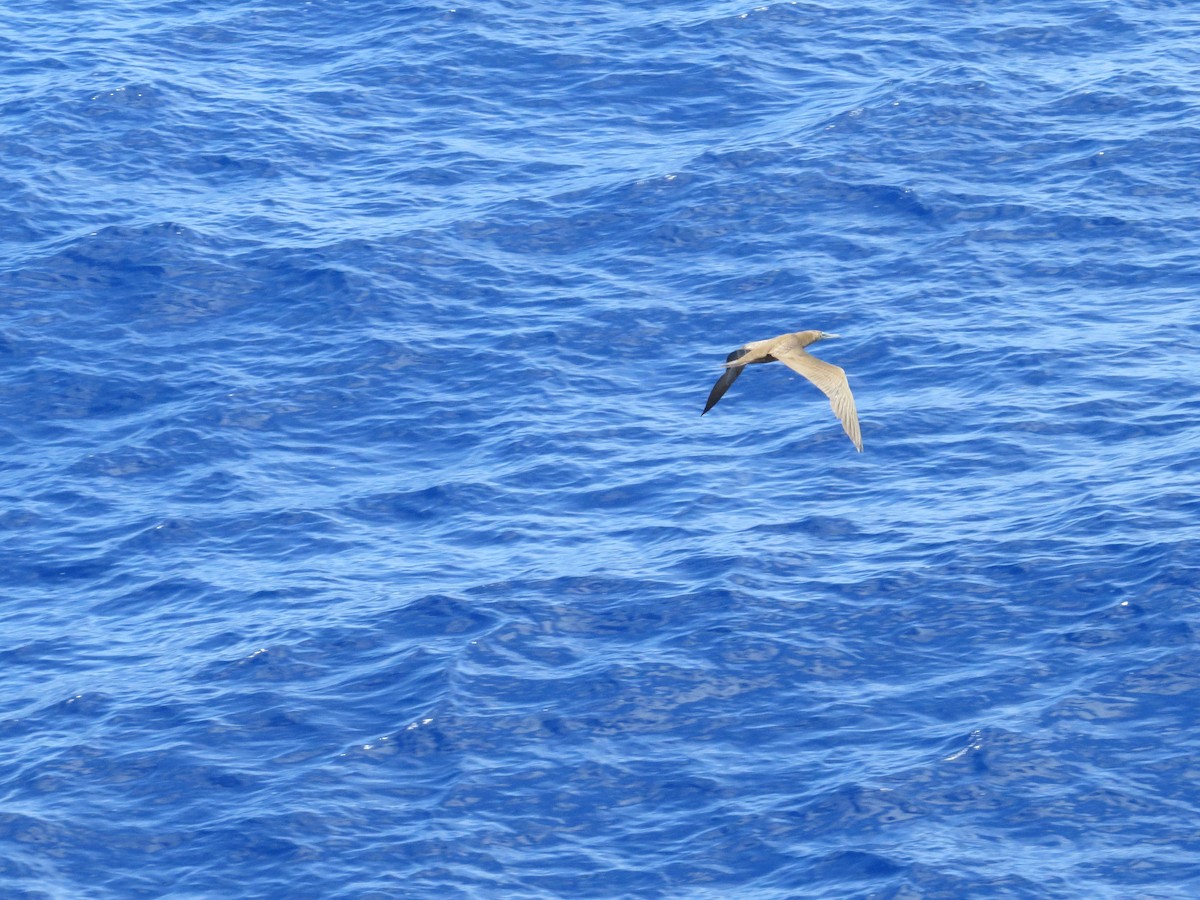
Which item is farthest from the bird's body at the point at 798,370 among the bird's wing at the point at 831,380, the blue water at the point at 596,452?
the blue water at the point at 596,452

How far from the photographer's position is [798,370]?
4659 centimetres

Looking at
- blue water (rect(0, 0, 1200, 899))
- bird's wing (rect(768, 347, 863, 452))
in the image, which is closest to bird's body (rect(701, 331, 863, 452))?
bird's wing (rect(768, 347, 863, 452))

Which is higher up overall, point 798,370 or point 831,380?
point 798,370

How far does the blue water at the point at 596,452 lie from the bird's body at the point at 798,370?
10.4 metres

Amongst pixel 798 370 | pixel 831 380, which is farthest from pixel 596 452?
pixel 831 380

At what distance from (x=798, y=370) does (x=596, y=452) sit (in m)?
18.3

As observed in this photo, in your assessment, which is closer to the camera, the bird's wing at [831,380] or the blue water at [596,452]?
the bird's wing at [831,380]

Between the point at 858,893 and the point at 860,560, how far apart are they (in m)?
13.2

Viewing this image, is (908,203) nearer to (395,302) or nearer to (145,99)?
(395,302)

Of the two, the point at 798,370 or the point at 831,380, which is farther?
the point at 798,370

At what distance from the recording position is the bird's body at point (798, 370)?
Result: 149ft

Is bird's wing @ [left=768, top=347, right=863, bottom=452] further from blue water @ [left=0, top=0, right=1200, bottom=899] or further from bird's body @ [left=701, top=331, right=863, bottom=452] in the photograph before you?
blue water @ [left=0, top=0, right=1200, bottom=899]

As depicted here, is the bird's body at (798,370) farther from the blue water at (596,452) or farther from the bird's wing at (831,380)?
the blue water at (596,452)

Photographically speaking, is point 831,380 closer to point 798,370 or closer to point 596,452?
point 798,370
